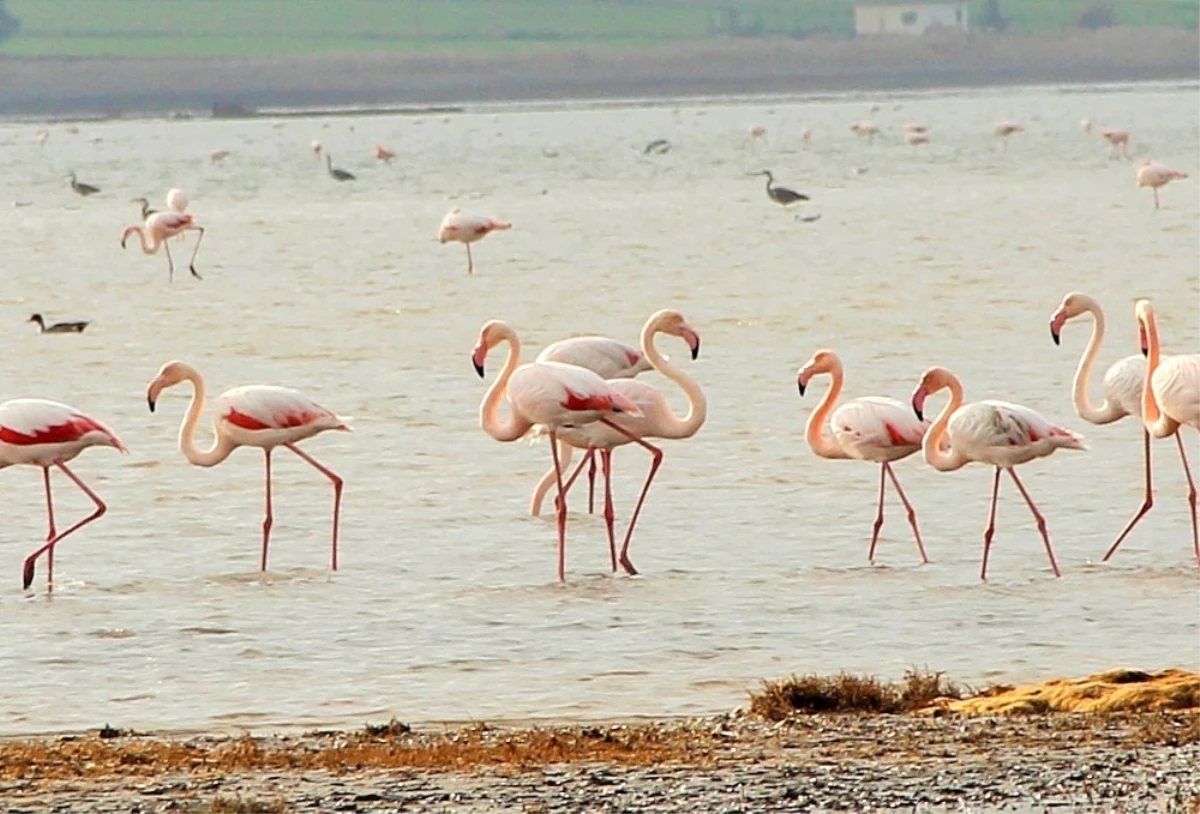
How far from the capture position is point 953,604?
8.77m

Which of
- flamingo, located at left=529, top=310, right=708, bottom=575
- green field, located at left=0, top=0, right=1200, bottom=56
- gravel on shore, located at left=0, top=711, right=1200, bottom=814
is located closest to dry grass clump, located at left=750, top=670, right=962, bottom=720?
gravel on shore, located at left=0, top=711, right=1200, bottom=814

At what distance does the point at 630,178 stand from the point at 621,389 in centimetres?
3056

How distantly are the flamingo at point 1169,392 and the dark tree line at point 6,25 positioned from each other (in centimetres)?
9679

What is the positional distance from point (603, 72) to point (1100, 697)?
81.1 meters

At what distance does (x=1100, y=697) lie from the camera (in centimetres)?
670

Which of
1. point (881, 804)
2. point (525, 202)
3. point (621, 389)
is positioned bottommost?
point (881, 804)

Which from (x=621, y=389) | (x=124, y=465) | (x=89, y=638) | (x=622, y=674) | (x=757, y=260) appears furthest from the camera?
(x=757, y=260)

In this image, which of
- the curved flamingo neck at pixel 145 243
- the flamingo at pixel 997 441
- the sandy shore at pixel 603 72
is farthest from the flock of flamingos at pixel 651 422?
the sandy shore at pixel 603 72

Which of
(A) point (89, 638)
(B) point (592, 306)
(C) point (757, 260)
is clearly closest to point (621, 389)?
(A) point (89, 638)

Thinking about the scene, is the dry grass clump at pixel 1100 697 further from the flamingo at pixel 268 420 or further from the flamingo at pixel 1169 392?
the flamingo at pixel 268 420

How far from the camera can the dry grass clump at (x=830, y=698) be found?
22.2ft

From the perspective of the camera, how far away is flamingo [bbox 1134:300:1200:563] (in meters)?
9.32

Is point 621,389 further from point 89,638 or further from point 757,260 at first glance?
point 757,260

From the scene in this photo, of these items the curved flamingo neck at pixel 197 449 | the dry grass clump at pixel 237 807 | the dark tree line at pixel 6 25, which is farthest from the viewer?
the dark tree line at pixel 6 25
